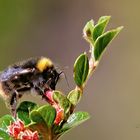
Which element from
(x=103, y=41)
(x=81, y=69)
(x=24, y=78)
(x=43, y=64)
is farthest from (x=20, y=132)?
(x=43, y=64)

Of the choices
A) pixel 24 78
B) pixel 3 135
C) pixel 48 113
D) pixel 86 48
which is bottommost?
pixel 48 113

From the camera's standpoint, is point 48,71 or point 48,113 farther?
point 48,71

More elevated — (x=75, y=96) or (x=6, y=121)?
(x=6, y=121)

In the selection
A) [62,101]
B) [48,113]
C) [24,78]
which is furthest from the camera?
[24,78]

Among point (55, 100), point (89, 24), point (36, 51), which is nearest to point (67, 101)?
point (55, 100)

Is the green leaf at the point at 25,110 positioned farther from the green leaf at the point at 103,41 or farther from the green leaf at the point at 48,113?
the green leaf at the point at 103,41

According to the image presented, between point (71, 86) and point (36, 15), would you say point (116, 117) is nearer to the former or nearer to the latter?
point (71, 86)

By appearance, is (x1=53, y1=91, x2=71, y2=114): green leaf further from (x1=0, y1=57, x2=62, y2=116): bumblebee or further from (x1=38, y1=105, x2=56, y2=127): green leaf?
(x1=0, y1=57, x2=62, y2=116): bumblebee

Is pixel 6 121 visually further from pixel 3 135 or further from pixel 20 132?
pixel 20 132

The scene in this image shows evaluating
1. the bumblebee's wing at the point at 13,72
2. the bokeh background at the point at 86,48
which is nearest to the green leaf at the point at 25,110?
the bumblebee's wing at the point at 13,72
